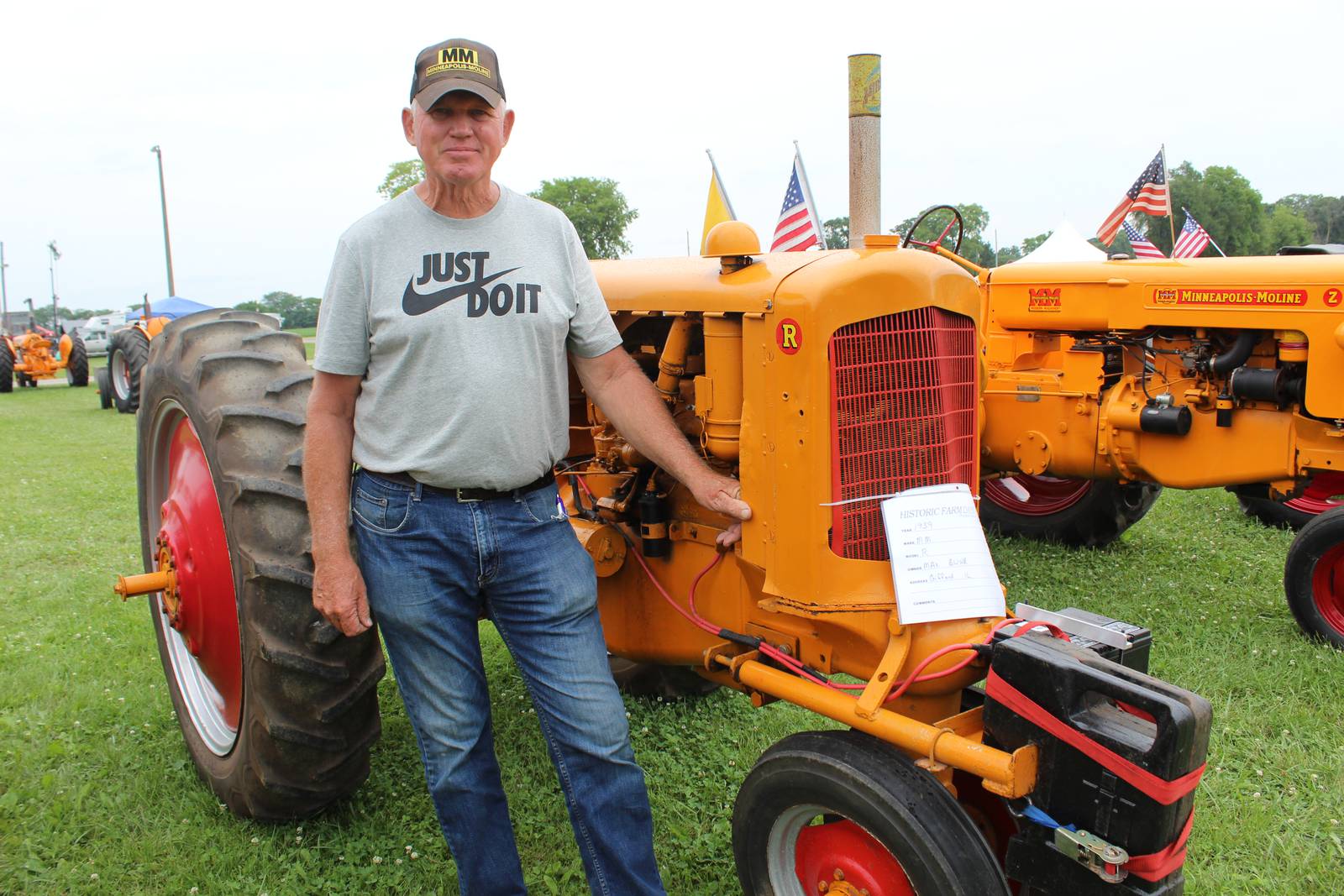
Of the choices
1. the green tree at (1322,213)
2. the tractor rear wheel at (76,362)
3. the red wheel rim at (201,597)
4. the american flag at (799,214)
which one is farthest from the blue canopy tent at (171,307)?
the green tree at (1322,213)

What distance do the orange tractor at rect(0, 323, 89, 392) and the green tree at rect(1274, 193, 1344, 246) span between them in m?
49.2

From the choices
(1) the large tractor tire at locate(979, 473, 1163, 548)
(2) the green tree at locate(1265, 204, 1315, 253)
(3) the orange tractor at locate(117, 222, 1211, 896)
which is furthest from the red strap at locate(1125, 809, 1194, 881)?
(2) the green tree at locate(1265, 204, 1315, 253)

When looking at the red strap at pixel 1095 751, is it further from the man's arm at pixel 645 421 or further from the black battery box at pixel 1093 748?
the man's arm at pixel 645 421

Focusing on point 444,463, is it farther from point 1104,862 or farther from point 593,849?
point 1104,862

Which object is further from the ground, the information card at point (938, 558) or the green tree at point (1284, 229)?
the green tree at point (1284, 229)

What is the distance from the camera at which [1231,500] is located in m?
7.10

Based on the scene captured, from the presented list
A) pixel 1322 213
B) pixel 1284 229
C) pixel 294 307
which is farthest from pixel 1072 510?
pixel 294 307

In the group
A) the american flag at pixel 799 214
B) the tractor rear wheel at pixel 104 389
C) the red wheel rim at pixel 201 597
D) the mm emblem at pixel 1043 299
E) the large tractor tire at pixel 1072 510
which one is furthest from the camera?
the tractor rear wheel at pixel 104 389

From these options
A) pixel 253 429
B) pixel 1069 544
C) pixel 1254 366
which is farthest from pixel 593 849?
pixel 1069 544

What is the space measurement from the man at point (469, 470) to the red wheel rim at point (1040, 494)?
4148mm

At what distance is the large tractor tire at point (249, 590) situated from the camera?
2691 millimetres

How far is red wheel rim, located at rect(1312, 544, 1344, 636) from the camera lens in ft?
14.4

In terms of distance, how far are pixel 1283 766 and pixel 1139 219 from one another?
12.0m

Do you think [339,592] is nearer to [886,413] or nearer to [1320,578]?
[886,413]
